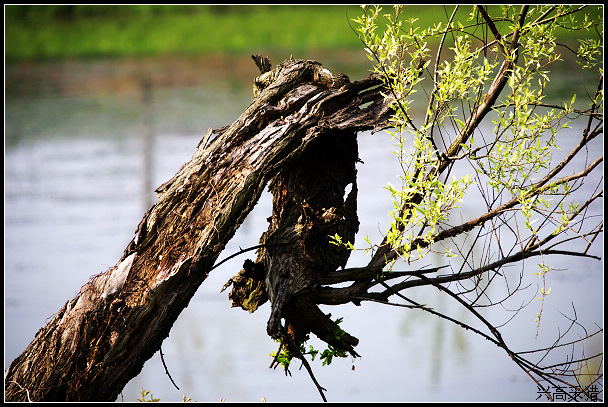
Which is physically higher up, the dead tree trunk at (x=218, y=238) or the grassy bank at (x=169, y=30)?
the grassy bank at (x=169, y=30)

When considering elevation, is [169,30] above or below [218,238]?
above

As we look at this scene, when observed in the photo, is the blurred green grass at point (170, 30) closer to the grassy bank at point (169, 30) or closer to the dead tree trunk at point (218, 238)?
the grassy bank at point (169, 30)

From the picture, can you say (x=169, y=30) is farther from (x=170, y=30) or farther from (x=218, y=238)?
(x=218, y=238)

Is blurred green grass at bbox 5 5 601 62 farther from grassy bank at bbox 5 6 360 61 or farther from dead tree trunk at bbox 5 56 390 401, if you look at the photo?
dead tree trunk at bbox 5 56 390 401

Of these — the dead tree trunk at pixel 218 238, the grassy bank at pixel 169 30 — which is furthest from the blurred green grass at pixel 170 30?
the dead tree trunk at pixel 218 238

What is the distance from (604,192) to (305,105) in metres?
0.75

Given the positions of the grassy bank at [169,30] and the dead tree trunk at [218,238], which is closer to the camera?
the dead tree trunk at [218,238]

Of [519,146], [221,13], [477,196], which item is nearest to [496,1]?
[519,146]

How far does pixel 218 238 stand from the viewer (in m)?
1.47

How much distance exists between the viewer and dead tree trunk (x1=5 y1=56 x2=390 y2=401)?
1480 millimetres

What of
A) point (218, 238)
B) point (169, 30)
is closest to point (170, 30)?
point (169, 30)

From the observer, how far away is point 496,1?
149cm

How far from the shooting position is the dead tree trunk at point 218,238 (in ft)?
4.86

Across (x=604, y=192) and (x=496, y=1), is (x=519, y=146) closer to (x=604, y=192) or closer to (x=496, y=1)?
(x=604, y=192)
